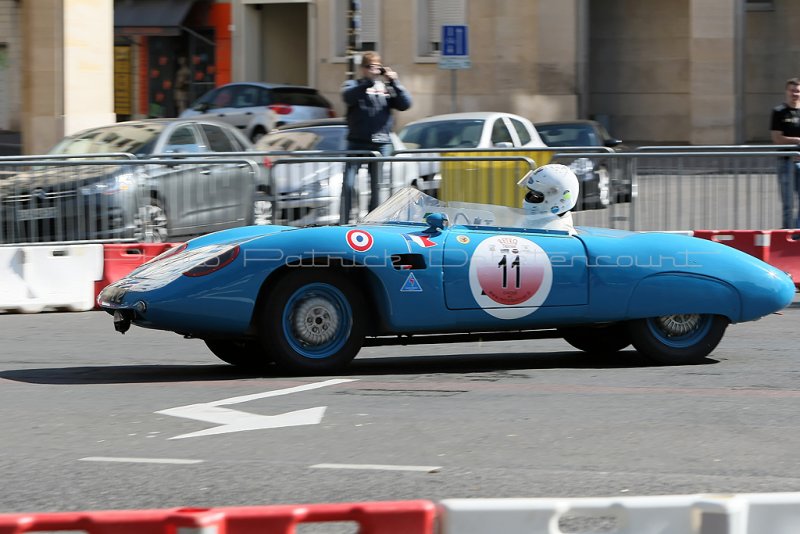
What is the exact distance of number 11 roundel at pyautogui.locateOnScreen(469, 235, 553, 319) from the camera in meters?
8.41

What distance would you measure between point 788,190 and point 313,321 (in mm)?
6661

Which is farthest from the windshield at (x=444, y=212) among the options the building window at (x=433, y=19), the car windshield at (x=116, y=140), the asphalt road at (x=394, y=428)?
the building window at (x=433, y=19)

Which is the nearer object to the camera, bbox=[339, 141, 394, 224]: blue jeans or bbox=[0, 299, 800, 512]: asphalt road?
bbox=[0, 299, 800, 512]: asphalt road

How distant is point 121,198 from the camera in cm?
1315

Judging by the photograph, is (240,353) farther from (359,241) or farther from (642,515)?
(642,515)

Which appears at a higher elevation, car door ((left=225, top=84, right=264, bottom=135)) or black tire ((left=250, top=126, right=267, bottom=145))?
car door ((left=225, top=84, right=264, bottom=135))

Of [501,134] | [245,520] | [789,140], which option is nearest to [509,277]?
[245,520]

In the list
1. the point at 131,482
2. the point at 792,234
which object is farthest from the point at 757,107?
the point at 131,482

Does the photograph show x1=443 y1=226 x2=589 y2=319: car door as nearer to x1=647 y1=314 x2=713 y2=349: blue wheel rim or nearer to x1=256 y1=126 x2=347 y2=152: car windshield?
x1=647 y1=314 x2=713 y2=349: blue wheel rim

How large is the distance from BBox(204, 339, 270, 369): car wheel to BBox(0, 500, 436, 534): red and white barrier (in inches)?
187

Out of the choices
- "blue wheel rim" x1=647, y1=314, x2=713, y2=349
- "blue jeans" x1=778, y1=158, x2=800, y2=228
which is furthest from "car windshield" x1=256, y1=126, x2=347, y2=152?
"blue wheel rim" x1=647, y1=314, x2=713, y2=349

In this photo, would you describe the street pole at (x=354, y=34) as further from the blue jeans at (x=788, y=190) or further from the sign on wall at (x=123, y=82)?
the sign on wall at (x=123, y=82)

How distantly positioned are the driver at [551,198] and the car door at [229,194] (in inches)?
195

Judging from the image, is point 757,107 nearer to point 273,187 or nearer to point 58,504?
point 273,187
